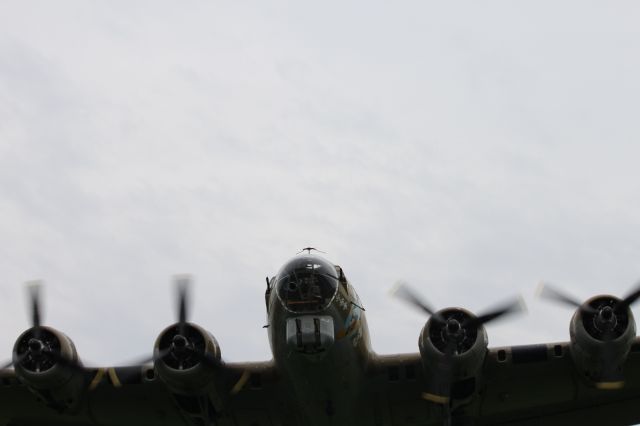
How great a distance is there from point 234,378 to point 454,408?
218 inches

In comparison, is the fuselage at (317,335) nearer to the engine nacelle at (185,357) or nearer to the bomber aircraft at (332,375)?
the bomber aircraft at (332,375)

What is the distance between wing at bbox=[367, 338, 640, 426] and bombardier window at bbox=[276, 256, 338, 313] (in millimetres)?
3179

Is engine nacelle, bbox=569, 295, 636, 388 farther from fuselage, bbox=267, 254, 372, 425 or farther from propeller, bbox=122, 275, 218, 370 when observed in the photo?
propeller, bbox=122, 275, 218, 370

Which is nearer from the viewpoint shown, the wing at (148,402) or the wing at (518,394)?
the wing at (518,394)

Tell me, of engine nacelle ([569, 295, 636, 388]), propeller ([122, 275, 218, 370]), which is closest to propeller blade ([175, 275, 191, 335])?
propeller ([122, 275, 218, 370])

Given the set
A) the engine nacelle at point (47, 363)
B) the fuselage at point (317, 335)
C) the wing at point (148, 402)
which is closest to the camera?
the fuselage at point (317, 335)

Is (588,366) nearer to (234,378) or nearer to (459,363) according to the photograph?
(459,363)

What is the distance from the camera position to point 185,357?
24.8 meters

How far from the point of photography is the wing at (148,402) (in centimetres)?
2595

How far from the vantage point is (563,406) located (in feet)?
89.4

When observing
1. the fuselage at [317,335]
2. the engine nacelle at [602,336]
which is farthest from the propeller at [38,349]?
the engine nacelle at [602,336]

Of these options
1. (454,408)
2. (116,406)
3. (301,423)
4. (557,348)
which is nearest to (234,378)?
(301,423)

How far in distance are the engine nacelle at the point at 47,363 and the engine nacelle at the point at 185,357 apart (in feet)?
8.24

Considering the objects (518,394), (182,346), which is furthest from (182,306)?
(518,394)
